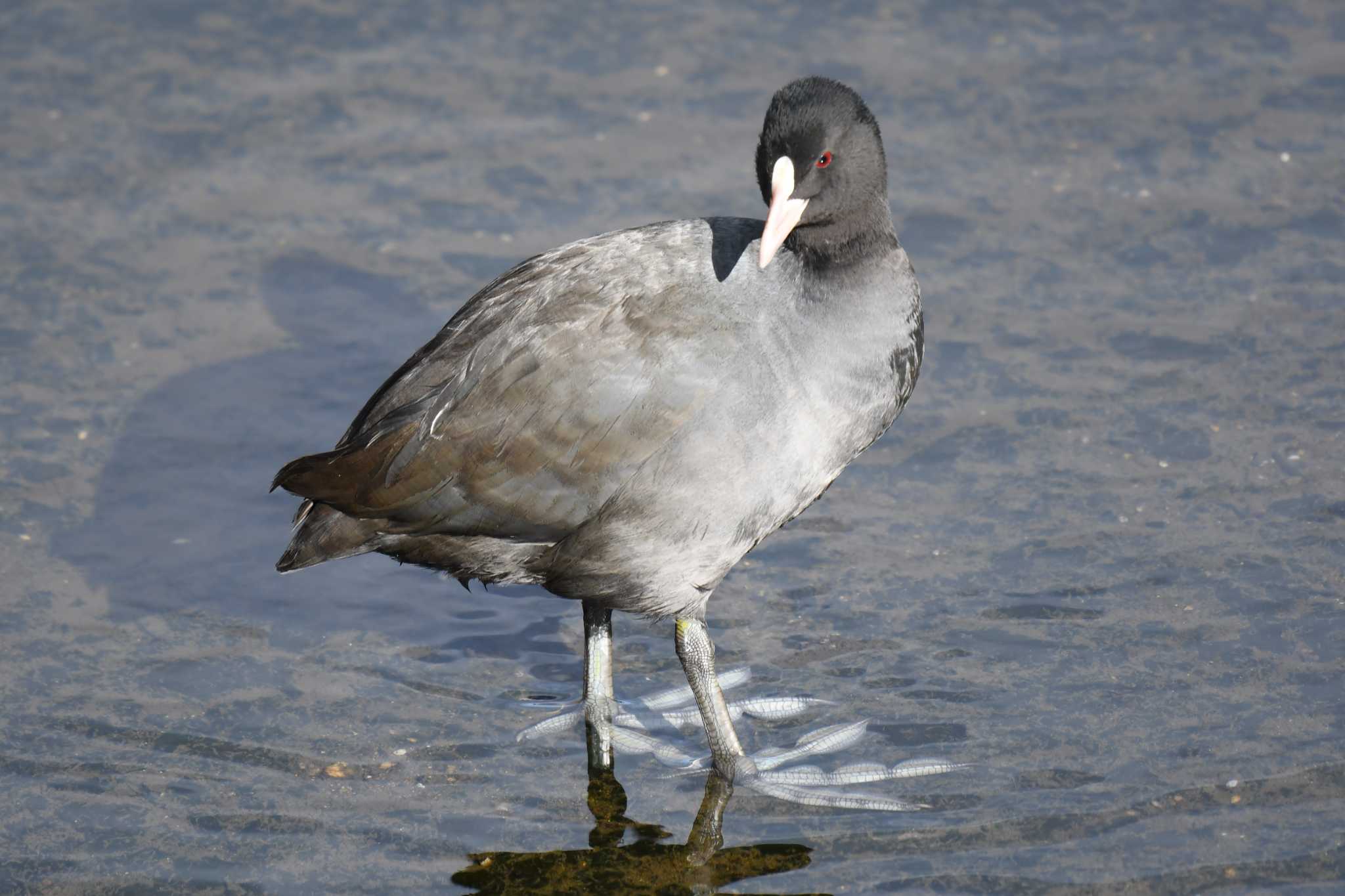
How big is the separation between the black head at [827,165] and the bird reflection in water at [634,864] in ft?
5.46

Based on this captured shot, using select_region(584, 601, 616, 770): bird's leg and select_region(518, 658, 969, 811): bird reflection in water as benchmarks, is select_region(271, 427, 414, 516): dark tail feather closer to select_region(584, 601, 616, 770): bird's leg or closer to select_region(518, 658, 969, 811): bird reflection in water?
select_region(584, 601, 616, 770): bird's leg

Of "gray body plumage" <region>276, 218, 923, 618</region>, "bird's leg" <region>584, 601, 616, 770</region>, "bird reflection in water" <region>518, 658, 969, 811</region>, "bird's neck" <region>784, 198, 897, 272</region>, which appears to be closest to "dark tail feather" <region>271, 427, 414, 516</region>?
"gray body plumage" <region>276, 218, 923, 618</region>

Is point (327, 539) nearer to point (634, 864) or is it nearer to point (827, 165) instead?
point (634, 864)

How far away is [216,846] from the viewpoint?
5012mm

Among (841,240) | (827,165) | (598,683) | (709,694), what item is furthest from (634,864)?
(827,165)

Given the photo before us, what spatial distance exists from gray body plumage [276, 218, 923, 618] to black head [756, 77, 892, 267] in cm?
6

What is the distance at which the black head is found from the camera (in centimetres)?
477

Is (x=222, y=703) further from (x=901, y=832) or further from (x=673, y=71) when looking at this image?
(x=673, y=71)

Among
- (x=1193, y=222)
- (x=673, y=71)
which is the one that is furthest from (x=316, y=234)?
(x=1193, y=222)

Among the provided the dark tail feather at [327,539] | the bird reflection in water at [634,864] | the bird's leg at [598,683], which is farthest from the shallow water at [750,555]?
the dark tail feather at [327,539]

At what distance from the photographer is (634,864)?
4965mm

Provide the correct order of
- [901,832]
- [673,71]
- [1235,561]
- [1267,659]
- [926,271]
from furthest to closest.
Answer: [673,71]
[926,271]
[1235,561]
[1267,659]
[901,832]

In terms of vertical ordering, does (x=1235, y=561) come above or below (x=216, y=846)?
above

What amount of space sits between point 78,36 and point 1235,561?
6.40 metres
